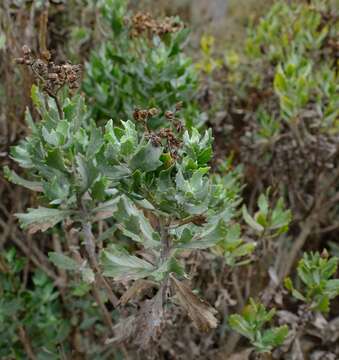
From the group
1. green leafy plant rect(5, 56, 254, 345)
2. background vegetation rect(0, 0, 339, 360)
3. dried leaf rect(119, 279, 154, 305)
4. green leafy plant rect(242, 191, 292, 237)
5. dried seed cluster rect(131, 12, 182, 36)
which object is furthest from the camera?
dried seed cluster rect(131, 12, 182, 36)

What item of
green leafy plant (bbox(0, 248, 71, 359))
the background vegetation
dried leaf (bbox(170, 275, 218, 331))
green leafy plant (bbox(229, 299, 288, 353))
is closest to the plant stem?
the background vegetation

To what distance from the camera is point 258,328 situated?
69.3 inches

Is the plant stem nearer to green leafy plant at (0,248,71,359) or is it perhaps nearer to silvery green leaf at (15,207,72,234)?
silvery green leaf at (15,207,72,234)

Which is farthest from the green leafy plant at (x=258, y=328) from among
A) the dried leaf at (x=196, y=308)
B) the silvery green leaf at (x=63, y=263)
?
the silvery green leaf at (x=63, y=263)

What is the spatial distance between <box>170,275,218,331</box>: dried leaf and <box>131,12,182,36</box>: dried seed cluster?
1.07 meters

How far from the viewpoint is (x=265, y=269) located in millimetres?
2363

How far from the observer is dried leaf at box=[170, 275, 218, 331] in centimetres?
133

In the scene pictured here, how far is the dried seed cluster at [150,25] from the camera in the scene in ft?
6.72

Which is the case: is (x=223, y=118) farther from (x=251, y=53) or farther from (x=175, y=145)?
(x=175, y=145)

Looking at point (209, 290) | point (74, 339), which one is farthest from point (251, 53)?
point (74, 339)

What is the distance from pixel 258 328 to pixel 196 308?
495 mm

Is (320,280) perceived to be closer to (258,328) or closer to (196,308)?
(258,328)

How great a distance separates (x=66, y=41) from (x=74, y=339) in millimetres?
1593

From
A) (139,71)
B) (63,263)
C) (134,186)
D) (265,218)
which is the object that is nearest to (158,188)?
(134,186)
